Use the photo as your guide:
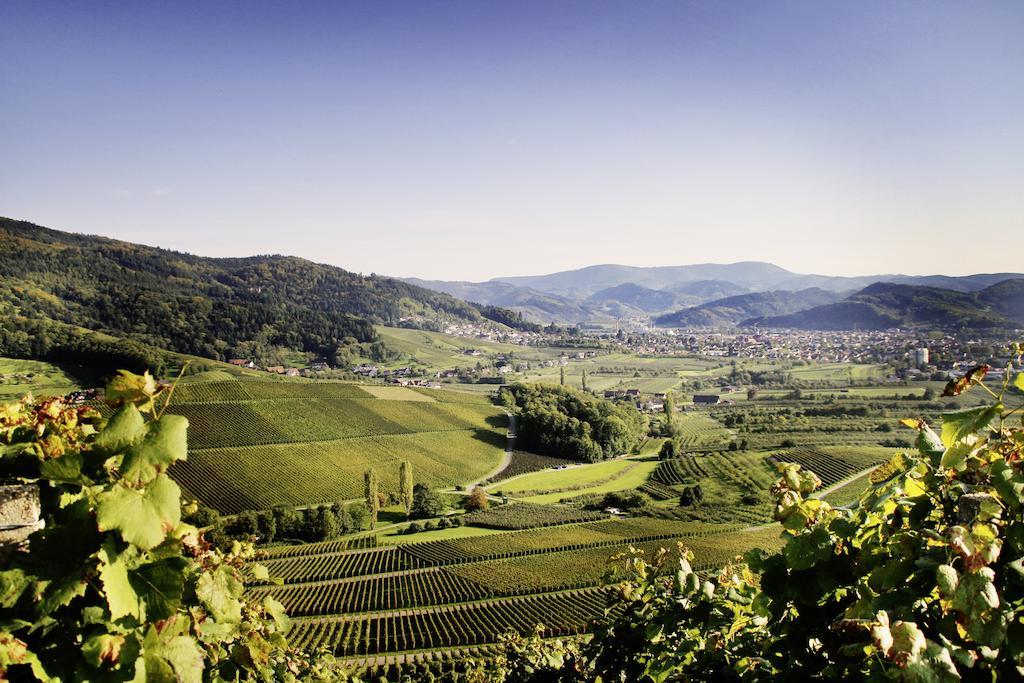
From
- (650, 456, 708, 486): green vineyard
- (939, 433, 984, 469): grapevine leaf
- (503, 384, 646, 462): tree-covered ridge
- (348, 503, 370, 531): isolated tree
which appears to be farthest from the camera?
(503, 384, 646, 462): tree-covered ridge

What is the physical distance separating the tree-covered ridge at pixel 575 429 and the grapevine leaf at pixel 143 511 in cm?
8550

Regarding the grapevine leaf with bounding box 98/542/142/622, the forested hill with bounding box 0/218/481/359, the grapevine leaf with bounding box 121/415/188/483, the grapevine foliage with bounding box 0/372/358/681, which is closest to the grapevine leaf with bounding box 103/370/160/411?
the grapevine foliage with bounding box 0/372/358/681

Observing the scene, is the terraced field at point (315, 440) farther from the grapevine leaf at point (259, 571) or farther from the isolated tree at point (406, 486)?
the grapevine leaf at point (259, 571)

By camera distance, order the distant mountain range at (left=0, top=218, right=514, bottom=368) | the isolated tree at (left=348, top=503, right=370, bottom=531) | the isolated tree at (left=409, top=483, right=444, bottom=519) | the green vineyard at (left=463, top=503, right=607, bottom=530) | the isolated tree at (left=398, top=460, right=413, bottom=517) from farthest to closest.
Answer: the distant mountain range at (left=0, top=218, right=514, bottom=368) → the isolated tree at (left=409, top=483, right=444, bottom=519) → the isolated tree at (left=398, top=460, right=413, bottom=517) → the isolated tree at (left=348, top=503, right=370, bottom=531) → the green vineyard at (left=463, top=503, right=607, bottom=530)

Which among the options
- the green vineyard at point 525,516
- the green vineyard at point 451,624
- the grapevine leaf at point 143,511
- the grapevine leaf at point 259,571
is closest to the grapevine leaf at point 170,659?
the grapevine leaf at point 143,511

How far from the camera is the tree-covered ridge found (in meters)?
87.1

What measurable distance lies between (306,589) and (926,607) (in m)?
46.6

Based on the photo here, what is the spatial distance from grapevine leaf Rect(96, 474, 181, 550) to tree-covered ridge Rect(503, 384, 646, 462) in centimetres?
8550

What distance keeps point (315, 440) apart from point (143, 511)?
256 ft

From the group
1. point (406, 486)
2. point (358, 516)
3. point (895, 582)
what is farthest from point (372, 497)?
point (895, 582)

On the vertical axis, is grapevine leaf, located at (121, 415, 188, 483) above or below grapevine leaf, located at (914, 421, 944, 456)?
above

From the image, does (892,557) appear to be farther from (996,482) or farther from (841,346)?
(841,346)

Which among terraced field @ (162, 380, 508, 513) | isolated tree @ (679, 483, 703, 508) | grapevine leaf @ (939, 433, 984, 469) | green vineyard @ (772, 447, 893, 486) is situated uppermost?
grapevine leaf @ (939, 433, 984, 469)

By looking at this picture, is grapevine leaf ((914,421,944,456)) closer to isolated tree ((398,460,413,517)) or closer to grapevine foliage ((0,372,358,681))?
grapevine foliage ((0,372,358,681))
